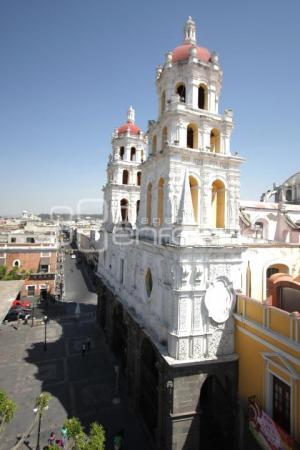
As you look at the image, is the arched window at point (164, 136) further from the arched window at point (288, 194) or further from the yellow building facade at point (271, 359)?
the arched window at point (288, 194)

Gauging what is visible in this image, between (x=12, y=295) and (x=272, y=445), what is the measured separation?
2437cm

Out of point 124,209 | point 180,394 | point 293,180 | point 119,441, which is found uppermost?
point 293,180

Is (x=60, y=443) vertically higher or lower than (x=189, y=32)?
lower

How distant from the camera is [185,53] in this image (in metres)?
16.7

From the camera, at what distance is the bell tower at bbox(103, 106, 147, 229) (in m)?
28.4

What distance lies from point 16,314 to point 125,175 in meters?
21.7

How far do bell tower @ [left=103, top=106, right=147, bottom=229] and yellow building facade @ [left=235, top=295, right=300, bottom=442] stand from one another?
1716 cm

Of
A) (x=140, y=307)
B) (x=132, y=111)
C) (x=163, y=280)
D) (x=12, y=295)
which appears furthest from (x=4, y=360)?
(x=132, y=111)

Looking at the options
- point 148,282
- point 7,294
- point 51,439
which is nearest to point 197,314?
point 148,282

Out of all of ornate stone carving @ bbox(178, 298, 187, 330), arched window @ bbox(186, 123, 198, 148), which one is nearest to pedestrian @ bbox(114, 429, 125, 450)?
ornate stone carving @ bbox(178, 298, 187, 330)

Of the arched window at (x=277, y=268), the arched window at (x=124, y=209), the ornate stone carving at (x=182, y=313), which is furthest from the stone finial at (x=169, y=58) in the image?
the arched window at (x=124, y=209)

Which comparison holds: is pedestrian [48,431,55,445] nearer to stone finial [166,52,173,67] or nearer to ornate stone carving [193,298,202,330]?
ornate stone carving [193,298,202,330]

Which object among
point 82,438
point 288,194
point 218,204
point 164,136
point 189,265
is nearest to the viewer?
point 82,438

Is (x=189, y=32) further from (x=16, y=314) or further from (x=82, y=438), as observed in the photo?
(x=16, y=314)
